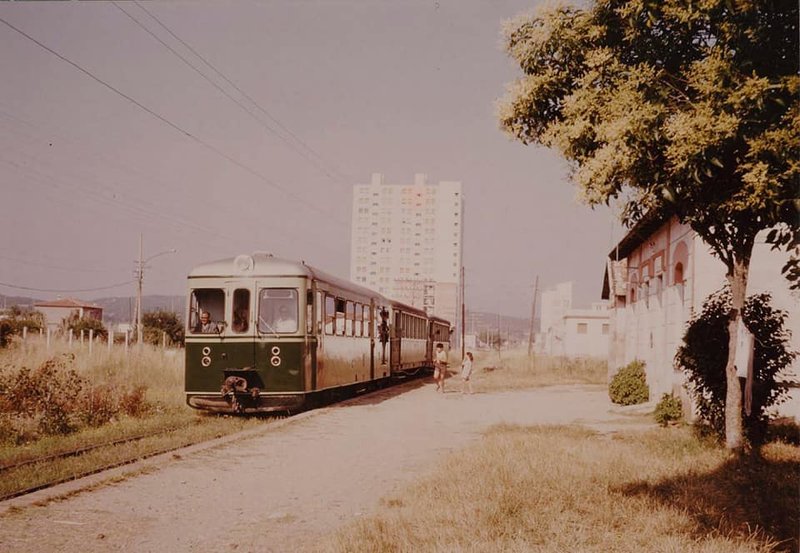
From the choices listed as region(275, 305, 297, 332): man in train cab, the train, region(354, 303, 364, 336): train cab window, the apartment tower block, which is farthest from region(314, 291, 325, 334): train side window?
the apartment tower block

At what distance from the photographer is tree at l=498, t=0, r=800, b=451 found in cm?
550

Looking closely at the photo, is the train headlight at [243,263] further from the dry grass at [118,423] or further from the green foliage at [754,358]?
the green foliage at [754,358]

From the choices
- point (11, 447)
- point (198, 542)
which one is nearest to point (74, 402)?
point (11, 447)

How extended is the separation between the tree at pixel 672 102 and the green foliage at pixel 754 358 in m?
4.69

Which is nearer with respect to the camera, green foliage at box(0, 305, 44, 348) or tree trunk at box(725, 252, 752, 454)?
tree trunk at box(725, 252, 752, 454)

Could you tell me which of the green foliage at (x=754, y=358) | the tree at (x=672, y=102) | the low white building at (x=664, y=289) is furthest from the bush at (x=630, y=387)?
the tree at (x=672, y=102)

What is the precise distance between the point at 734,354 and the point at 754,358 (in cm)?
232

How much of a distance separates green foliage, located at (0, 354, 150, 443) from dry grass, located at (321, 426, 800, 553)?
24.8ft

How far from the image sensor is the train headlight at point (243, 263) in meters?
15.2

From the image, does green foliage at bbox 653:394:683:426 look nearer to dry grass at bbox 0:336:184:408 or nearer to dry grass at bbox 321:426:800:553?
dry grass at bbox 321:426:800:553

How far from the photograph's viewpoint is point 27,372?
14.1 meters

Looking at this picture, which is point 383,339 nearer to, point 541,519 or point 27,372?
point 27,372

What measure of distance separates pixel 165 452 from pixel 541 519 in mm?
6119

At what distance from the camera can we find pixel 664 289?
18.2 m
